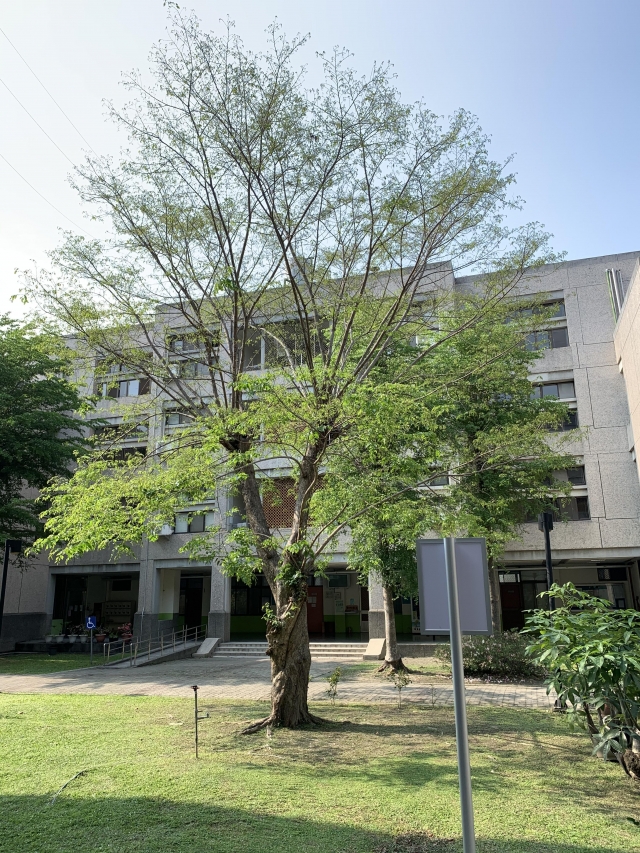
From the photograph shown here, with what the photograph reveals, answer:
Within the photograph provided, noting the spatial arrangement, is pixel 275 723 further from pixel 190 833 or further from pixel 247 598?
pixel 247 598

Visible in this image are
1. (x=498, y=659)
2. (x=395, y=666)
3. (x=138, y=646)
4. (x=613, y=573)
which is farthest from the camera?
(x=613, y=573)

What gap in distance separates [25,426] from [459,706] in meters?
23.4

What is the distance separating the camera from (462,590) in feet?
13.4

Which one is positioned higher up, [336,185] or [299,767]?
[336,185]

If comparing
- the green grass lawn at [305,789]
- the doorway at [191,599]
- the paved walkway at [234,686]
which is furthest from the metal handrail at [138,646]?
the green grass lawn at [305,789]

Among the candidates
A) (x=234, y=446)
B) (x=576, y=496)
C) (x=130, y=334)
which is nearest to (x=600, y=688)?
(x=234, y=446)

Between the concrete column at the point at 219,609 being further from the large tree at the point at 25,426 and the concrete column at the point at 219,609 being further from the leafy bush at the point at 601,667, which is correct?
the leafy bush at the point at 601,667

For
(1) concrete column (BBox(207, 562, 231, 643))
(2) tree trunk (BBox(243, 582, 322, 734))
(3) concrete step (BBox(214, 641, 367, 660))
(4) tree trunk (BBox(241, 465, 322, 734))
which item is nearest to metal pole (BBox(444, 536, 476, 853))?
(4) tree trunk (BBox(241, 465, 322, 734))

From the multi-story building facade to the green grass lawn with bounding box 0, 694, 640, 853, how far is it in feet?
36.1

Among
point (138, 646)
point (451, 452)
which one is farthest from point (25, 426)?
point (451, 452)

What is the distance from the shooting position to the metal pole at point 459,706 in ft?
12.1

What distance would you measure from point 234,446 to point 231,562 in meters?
2.09

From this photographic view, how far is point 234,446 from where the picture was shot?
38.0ft

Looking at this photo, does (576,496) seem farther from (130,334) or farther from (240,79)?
(240,79)
